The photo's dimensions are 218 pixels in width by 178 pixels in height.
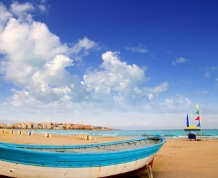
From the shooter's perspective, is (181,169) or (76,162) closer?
(76,162)

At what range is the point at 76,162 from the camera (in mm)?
7137

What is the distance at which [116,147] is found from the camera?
454 inches

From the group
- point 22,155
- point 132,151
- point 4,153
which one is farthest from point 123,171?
point 4,153

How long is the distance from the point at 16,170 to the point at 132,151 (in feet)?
13.7

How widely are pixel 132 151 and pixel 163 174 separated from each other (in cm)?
327

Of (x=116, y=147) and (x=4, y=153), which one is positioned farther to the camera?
(x=116, y=147)

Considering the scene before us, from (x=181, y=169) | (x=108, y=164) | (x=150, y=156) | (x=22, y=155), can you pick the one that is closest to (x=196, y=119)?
(x=181, y=169)

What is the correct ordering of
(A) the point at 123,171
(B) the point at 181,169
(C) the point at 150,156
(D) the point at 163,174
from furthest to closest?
(B) the point at 181,169, (D) the point at 163,174, (C) the point at 150,156, (A) the point at 123,171

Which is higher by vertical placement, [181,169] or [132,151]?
[132,151]

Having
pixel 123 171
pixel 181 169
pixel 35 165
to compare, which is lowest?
pixel 181 169

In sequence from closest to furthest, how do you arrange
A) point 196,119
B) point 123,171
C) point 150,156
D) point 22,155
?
point 22,155 → point 123,171 → point 150,156 → point 196,119

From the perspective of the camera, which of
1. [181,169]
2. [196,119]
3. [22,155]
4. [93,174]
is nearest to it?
[22,155]

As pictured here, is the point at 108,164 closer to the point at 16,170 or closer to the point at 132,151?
the point at 132,151

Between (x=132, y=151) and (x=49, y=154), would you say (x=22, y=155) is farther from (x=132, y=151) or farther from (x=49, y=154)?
(x=132, y=151)
